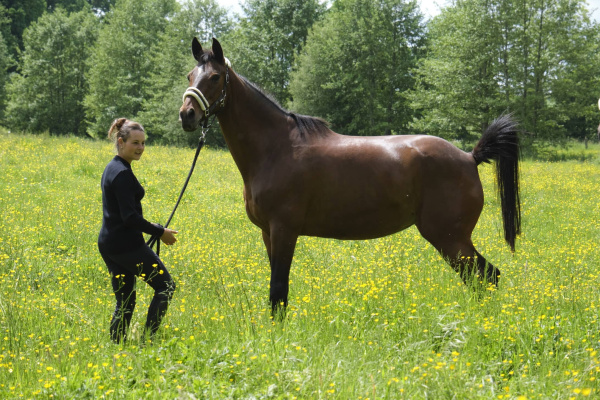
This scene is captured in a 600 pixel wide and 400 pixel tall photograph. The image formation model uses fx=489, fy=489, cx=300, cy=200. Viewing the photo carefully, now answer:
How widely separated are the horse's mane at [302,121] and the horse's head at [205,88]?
1.40ft

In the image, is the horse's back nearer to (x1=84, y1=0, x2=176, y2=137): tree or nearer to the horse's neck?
the horse's neck

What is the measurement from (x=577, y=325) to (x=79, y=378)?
3.70m

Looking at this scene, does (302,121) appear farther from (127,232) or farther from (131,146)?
(127,232)

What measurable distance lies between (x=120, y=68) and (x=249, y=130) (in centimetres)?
4245

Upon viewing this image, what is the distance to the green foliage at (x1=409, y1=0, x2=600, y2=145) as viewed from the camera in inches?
1177

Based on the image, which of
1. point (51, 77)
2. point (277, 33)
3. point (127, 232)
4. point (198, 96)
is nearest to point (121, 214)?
point (127, 232)

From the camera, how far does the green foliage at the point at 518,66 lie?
98.1 ft

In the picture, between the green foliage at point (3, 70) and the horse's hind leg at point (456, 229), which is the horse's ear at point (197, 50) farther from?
the green foliage at point (3, 70)

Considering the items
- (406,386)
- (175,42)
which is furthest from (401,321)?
(175,42)

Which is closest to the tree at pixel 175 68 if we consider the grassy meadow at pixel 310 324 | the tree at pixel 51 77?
the tree at pixel 51 77

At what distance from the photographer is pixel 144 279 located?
3.88 metres

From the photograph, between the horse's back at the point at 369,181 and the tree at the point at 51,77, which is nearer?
the horse's back at the point at 369,181

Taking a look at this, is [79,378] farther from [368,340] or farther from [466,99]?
[466,99]

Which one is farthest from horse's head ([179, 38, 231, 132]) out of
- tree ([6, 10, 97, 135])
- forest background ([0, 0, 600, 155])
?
tree ([6, 10, 97, 135])
